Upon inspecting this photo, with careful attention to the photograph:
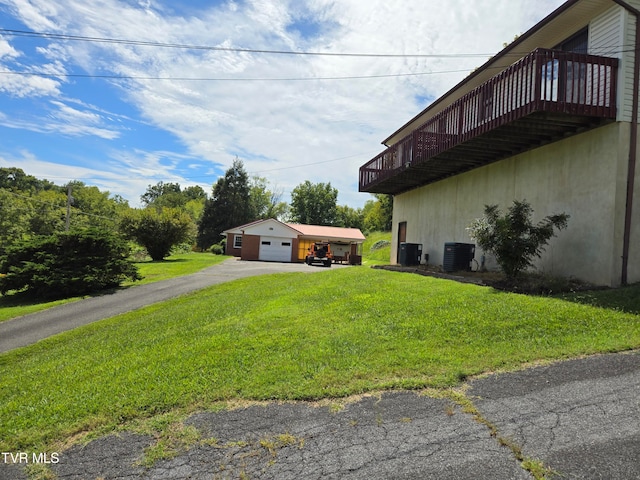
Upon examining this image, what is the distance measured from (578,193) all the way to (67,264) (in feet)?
58.7

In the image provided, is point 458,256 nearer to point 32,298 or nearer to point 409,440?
point 409,440

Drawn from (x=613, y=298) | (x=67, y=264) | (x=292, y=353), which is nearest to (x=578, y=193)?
(x=613, y=298)

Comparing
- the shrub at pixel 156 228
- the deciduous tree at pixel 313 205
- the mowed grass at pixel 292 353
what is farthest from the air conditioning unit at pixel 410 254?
the deciduous tree at pixel 313 205

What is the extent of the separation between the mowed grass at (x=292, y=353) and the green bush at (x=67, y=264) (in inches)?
327

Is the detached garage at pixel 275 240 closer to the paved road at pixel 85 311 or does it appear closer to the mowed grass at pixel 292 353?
the paved road at pixel 85 311

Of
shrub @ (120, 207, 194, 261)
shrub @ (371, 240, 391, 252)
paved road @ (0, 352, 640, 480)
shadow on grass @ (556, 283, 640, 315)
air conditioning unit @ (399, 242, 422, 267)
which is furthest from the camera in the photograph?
shrub @ (371, 240, 391, 252)

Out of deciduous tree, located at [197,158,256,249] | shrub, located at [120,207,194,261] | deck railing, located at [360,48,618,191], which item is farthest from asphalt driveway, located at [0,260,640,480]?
deciduous tree, located at [197,158,256,249]

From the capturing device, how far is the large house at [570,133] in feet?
26.3

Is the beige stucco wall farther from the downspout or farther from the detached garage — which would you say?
the detached garage

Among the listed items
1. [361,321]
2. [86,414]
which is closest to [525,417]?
[361,321]

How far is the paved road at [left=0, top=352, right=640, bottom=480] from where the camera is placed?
109 inches

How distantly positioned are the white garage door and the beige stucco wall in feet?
→ 84.1

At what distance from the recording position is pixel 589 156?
28.4ft

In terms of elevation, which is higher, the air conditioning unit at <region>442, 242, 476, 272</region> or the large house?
the large house
